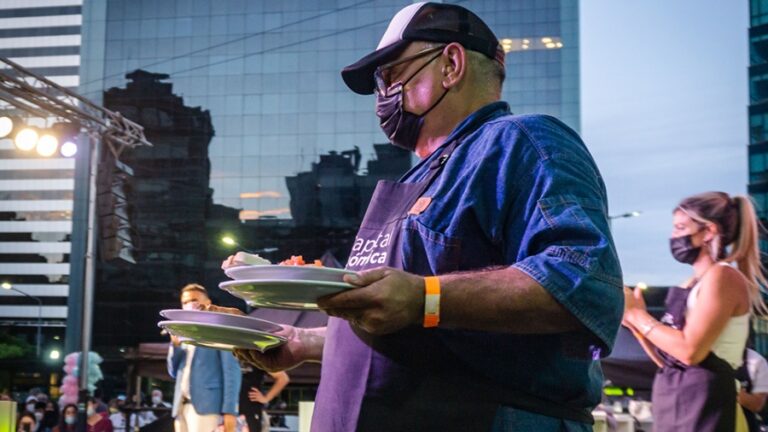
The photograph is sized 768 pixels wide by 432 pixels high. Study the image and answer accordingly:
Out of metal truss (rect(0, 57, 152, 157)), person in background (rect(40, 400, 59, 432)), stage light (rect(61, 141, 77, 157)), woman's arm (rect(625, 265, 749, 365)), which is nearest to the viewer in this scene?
woman's arm (rect(625, 265, 749, 365))

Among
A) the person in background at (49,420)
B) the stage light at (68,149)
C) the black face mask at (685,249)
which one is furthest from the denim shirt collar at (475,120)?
the person in background at (49,420)

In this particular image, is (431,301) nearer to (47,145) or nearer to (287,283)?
(287,283)

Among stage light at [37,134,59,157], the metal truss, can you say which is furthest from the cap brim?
stage light at [37,134,59,157]

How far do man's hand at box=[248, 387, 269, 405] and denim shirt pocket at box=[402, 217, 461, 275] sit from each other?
10562 mm

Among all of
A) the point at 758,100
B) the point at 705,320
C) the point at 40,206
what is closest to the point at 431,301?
the point at 705,320

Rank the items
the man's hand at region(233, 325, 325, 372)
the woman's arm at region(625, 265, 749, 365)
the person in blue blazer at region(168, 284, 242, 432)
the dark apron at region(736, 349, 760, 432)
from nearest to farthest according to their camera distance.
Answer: the man's hand at region(233, 325, 325, 372) < the woman's arm at region(625, 265, 749, 365) < the dark apron at region(736, 349, 760, 432) < the person in blue blazer at region(168, 284, 242, 432)

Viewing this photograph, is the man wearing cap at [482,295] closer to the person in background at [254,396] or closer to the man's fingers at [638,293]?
the man's fingers at [638,293]

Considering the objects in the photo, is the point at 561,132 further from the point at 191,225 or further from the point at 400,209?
the point at 191,225

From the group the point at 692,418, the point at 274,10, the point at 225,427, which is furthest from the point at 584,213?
the point at 274,10

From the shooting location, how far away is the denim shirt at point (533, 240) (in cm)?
152

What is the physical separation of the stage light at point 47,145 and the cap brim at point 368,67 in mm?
16789

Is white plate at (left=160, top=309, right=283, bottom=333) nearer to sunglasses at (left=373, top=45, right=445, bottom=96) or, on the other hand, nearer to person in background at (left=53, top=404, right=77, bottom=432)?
sunglasses at (left=373, top=45, right=445, bottom=96)

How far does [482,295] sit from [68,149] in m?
18.2

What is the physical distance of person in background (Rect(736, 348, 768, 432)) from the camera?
3523 mm
